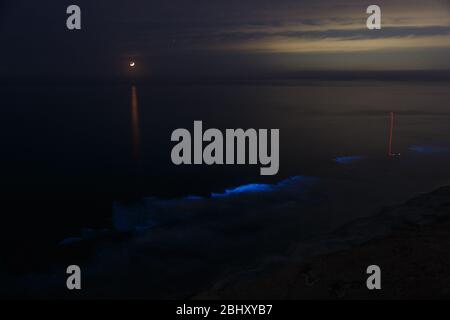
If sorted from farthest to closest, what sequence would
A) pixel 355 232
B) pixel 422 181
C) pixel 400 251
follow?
1. pixel 422 181
2. pixel 355 232
3. pixel 400 251

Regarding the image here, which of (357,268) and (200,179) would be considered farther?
(200,179)

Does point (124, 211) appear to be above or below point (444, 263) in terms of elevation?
below

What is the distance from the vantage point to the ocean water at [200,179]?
10.3 meters

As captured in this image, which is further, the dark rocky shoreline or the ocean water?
the ocean water

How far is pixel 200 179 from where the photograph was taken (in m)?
14.3

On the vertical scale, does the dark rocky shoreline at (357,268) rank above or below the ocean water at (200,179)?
above

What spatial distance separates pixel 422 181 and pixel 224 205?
5528 millimetres

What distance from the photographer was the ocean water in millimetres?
10312

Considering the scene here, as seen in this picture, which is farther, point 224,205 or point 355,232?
point 224,205

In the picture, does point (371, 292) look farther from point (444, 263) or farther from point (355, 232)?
point (355, 232)

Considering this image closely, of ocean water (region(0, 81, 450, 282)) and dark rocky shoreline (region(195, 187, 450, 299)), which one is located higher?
dark rocky shoreline (region(195, 187, 450, 299))

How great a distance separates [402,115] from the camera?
28078 millimetres

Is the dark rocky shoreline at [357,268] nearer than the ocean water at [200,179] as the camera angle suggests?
Yes
